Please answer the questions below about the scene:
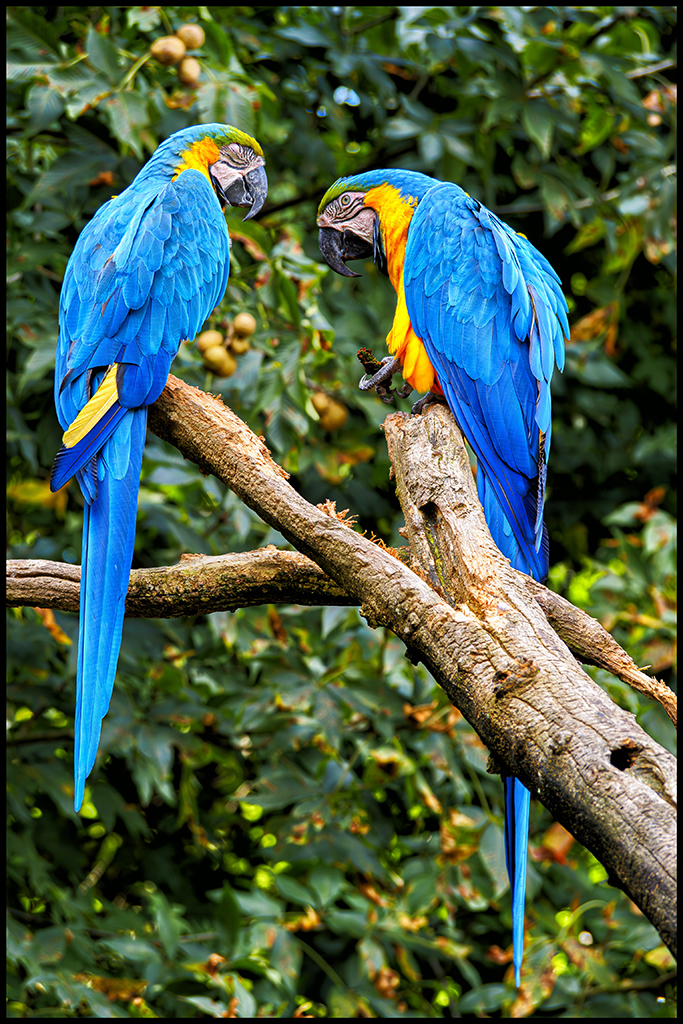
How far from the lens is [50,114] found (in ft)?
6.05

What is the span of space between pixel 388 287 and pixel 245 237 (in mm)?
681

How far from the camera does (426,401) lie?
5.43ft

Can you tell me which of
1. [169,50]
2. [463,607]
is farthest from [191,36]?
[463,607]

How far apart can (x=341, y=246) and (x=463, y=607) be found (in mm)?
1287

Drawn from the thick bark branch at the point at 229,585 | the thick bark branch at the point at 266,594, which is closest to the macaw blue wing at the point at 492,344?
the thick bark branch at the point at 266,594

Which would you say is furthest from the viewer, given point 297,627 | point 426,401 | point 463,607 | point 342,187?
point 297,627

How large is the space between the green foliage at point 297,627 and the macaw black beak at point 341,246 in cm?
8

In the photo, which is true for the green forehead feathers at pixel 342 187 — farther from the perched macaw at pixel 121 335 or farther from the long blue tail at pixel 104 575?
the long blue tail at pixel 104 575

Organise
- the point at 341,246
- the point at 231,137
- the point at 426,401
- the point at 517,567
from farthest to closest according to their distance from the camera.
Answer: the point at 341,246 < the point at 231,137 < the point at 426,401 < the point at 517,567

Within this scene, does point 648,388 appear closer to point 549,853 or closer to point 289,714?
point 549,853

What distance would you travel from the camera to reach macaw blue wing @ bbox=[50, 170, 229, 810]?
121 cm

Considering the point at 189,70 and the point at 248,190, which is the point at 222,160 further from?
the point at 189,70

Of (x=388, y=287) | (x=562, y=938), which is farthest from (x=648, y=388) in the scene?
(x=562, y=938)

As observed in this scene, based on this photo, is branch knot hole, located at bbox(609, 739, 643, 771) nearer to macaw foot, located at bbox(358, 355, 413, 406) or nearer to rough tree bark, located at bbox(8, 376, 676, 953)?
rough tree bark, located at bbox(8, 376, 676, 953)
